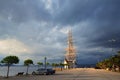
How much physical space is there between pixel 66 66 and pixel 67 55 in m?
29.4

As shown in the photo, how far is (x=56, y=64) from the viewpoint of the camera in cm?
13912

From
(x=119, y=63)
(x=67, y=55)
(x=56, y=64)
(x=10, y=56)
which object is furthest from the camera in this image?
(x=67, y=55)

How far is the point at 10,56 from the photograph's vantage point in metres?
52.1

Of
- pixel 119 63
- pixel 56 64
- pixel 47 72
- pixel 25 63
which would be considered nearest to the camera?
pixel 47 72

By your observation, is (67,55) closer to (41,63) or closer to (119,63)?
(41,63)

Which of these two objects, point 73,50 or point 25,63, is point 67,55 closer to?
point 73,50

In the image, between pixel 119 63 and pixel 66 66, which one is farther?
pixel 66 66

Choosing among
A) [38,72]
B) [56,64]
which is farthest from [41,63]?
[38,72]

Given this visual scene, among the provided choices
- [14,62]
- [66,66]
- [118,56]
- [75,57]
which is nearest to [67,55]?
[75,57]

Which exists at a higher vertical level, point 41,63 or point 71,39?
point 71,39

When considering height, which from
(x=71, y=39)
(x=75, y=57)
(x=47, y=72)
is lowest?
(x=47, y=72)

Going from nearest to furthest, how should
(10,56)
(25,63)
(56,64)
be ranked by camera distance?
(10,56) → (25,63) → (56,64)

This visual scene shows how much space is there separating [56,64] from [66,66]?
11826 mm

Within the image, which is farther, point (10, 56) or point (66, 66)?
point (66, 66)
